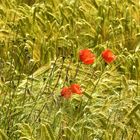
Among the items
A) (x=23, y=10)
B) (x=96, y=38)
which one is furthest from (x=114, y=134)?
(x=23, y=10)

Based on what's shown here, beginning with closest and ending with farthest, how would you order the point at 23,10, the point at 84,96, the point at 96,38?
1. the point at 84,96
2. the point at 96,38
3. the point at 23,10

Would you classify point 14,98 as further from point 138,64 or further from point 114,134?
point 138,64

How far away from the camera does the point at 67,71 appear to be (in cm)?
290

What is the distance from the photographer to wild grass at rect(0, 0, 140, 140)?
2775 mm

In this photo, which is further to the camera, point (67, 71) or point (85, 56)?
point (67, 71)

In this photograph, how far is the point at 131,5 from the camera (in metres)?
4.58

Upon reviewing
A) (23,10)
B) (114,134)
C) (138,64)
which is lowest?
(114,134)

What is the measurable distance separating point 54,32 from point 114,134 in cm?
156

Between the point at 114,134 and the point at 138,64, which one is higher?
the point at 138,64

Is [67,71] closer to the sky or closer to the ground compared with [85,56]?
closer to the ground

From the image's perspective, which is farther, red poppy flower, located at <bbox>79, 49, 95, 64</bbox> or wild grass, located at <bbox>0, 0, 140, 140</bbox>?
wild grass, located at <bbox>0, 0, 140, 140</bbox>

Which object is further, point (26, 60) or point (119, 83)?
point (26, 60)

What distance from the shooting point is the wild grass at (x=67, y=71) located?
2.78m

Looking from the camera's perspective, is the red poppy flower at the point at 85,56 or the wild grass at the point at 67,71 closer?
the red poppy flower at the point at 85,56
